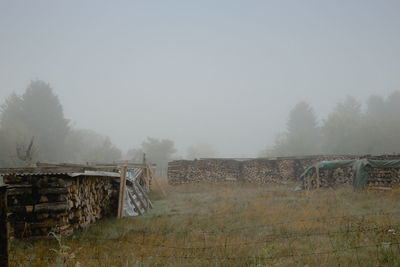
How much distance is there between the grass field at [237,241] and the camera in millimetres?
4402

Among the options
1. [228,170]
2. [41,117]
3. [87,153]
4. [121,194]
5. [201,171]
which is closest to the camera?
[121,194]

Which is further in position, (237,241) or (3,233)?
(237,241)

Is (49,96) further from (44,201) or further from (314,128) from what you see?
(314,128)

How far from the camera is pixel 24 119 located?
33.2m

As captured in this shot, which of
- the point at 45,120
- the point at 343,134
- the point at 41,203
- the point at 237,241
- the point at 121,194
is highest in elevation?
the point at 45,120

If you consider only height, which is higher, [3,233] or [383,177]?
[3,233]

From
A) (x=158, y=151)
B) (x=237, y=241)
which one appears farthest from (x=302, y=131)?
(x=237, y=241)

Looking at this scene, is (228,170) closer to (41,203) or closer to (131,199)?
(131,199)

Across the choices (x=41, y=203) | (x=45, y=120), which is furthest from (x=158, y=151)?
(x=41, y=203)

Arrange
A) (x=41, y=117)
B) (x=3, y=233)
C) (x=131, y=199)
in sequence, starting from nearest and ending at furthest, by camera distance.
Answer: (x=3, y=233)
(x=131, y=199)
(x=41, y=117)

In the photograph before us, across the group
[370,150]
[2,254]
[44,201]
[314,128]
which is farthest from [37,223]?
[314,128]

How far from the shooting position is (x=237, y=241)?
5801 millimetres

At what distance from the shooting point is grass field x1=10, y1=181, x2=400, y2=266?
14.4 feet

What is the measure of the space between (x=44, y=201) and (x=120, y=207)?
2.97 m
